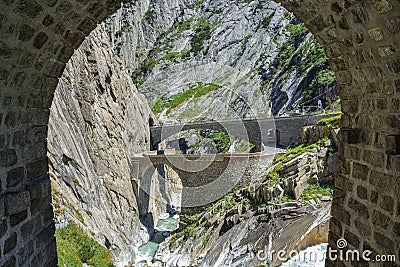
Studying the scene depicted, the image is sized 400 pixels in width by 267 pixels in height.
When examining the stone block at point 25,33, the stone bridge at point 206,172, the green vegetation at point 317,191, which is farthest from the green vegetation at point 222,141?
the stone block at point 25,33

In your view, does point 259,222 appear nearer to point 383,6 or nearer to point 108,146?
point 108,146

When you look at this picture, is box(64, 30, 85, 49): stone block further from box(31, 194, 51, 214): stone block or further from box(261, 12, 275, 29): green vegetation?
box(261, 12, 275, 29): green vegetation

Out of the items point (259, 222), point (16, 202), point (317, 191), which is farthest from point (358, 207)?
point (317, 191)

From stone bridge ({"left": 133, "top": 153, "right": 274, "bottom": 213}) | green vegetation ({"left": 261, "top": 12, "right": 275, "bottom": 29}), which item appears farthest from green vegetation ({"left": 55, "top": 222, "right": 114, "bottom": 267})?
green vegetation ({"left": 261, "top": 12, "right": 275, "bottom": 29})

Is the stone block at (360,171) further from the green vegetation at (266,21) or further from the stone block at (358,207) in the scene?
the green vegetation at (266,21)

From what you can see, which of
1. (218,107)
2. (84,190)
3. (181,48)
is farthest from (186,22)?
(84,190)

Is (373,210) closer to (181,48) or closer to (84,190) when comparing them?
(84,190)
